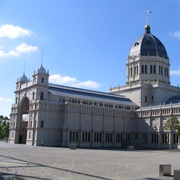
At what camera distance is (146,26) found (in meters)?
123

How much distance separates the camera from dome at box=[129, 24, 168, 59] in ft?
369

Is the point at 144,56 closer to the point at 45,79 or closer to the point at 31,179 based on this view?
the point at 45,79

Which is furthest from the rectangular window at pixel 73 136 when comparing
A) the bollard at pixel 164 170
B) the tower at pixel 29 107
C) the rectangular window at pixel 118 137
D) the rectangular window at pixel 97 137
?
the bollard at pixel 164 170

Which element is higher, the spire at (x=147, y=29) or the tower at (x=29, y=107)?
the spire at (x=147, y=29)

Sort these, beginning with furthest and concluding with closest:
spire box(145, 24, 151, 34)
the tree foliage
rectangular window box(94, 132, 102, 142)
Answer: the tree foliage
spire box(145, 24, 151, 34)
rectangular window box(94, 132, 102, 142)

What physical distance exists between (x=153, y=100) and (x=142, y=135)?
15696 millimetres

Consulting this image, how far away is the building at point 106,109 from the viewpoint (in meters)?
86.1

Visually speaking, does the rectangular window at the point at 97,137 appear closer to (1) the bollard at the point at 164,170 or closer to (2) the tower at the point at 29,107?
(2) the tower at the point at 29,107

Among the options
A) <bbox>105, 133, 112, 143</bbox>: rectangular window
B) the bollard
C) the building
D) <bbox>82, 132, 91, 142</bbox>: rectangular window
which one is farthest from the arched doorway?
the bollard

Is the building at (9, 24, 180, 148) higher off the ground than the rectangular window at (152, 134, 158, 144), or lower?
higher

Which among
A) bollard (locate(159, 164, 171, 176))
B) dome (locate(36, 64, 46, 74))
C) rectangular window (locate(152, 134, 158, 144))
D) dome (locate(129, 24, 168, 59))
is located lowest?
bollard (locate(159, 164, 171, 176))

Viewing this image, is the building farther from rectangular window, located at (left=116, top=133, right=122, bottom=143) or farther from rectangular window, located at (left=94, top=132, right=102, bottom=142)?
rectangular window, located at (left=94, top=132, right=102, bottom=142)

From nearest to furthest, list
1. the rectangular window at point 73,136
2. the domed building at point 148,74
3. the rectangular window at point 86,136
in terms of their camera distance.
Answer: the rectangular window at point 73,136
the rectangular window at point 86,136
the domed building at point 148,74

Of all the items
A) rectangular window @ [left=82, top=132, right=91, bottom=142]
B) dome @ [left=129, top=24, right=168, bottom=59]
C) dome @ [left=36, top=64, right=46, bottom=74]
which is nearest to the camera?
dome @ [left=36, top=64, right=46, bottom=74]
